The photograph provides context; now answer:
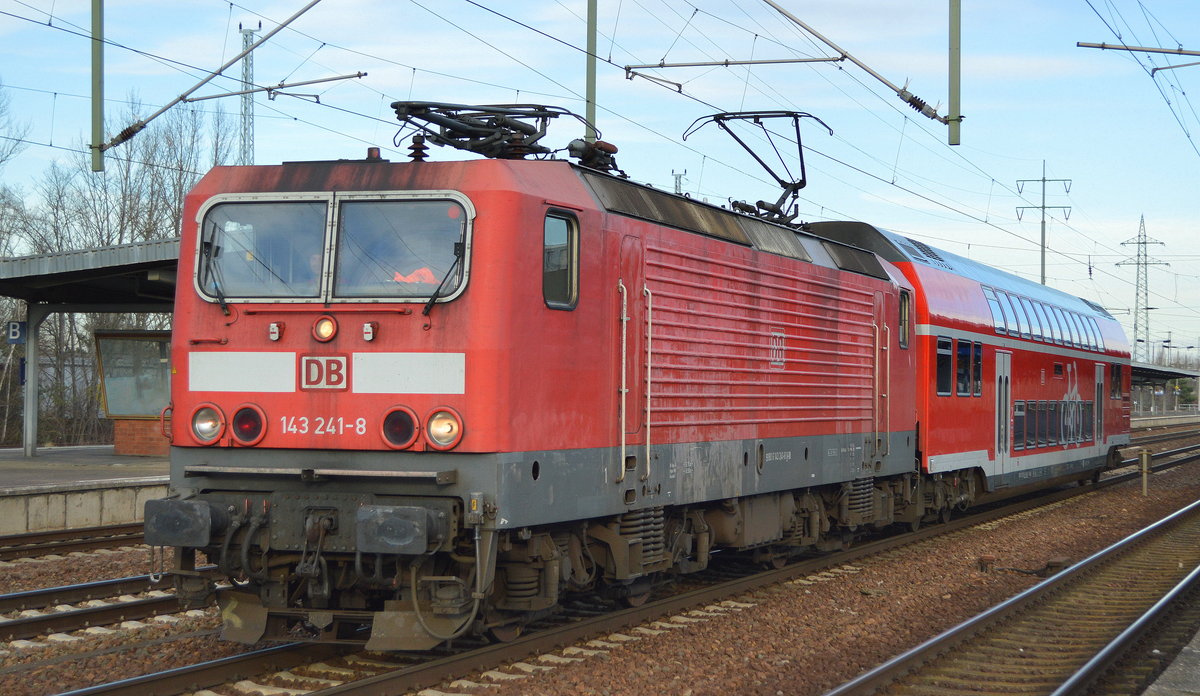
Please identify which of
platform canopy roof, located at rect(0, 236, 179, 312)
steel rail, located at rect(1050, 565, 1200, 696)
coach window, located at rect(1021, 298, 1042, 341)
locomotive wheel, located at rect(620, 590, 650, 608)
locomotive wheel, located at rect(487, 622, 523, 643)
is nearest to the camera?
steel rail, located at rect(1050, 565, 1200, 696)

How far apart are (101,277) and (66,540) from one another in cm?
689

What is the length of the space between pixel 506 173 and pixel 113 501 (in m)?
11.3

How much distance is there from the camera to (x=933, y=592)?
11.8m

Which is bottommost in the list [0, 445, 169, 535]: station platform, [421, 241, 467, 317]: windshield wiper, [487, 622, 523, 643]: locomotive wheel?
[487, 622, 523, 643]: locomotive wheel

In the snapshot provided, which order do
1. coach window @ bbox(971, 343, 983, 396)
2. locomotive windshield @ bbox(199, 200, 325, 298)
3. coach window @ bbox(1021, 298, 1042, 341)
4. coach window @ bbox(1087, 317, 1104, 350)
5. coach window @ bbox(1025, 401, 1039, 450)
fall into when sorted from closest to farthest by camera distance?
locomotive windshield @ bbox(199, 200, 325, 298), coach window @ bbox(971, 343, 983, 396), coach window @ bbox(1025, 401, 1039, 450), coach window @ bbox(1021, 298, 1042, 341), coach window @ bbox(1087, 317, 1104, 350)

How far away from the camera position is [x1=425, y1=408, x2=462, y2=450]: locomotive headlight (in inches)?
289

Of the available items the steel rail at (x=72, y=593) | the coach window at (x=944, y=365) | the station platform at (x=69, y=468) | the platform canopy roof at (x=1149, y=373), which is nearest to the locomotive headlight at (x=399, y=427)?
the steel rail at (x=72, y=593)

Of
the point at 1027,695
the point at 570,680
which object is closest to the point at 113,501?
the point at 570,680

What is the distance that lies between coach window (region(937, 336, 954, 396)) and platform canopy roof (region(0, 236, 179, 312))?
11072mm

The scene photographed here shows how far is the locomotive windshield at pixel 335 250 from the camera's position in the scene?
7.66 m

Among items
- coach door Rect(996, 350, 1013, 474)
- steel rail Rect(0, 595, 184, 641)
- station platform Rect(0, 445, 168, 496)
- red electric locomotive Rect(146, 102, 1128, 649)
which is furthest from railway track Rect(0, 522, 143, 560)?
coach door Rect(996, 350, 1013, 474)

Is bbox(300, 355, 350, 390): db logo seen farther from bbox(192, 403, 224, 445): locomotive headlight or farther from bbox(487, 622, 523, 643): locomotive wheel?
bbox(487, 622, 523, 643): locomotive wheel

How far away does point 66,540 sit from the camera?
14.0 meters

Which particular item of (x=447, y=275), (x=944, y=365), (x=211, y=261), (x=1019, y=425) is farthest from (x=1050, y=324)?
(x=211, y=261)
